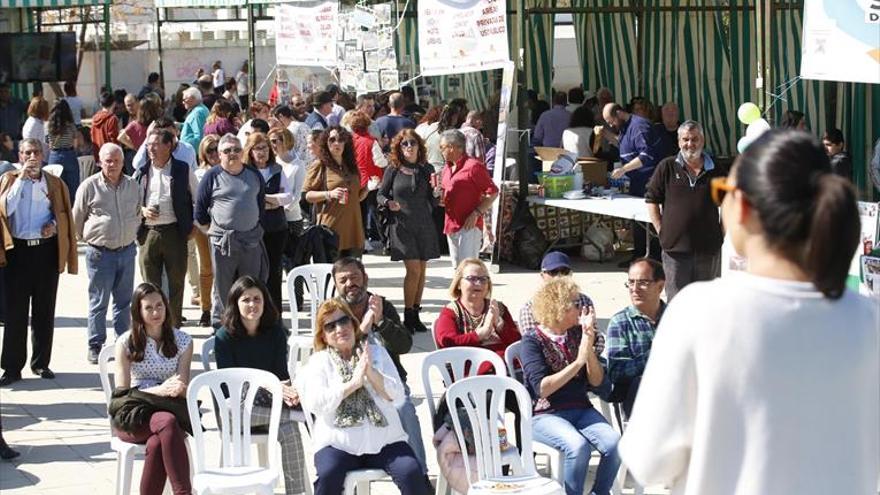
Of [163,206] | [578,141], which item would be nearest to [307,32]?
[578,141]

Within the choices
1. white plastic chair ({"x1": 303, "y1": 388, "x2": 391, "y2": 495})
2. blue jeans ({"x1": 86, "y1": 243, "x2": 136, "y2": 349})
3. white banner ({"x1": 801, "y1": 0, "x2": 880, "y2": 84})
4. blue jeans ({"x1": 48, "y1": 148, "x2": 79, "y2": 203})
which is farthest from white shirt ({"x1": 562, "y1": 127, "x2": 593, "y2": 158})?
white plastic chair ({"x1": 303, "y1": 388, "x2": 391, "y2": 495})

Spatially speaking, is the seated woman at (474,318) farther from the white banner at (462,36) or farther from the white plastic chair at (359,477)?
the white banner at (462,36)

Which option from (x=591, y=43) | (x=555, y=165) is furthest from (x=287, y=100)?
(x=555, y=165)

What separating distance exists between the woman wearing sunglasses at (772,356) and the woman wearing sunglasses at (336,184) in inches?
340

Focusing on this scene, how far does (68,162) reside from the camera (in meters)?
16.4

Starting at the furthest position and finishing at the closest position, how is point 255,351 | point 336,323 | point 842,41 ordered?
1. point 842,41
2. point 255,351
3. point 336,323

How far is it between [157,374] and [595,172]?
834 cm

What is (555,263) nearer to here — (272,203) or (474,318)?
(474,318)

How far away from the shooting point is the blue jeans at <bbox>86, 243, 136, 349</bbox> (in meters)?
10.4

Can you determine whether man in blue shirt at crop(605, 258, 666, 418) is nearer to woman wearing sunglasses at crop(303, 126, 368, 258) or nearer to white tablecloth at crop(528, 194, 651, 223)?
woman wearing sunglasses at crop(303, 126, 368, 258)

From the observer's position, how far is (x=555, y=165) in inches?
580

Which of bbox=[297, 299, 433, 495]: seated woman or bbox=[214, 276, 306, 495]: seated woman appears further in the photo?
bbox=[214, 276, 306, 495]: seated woman

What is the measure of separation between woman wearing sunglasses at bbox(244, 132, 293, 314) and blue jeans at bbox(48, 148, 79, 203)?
548 cm

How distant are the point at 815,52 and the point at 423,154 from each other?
10.5 feet
